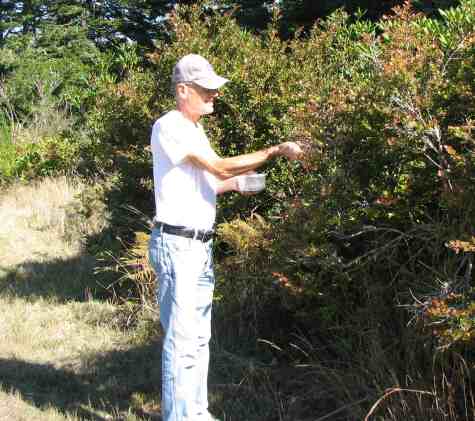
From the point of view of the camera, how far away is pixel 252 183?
4.07m

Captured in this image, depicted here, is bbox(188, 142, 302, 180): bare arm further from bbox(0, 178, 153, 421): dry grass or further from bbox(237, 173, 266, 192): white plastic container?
bbox(0, 178, 153, 421): dry grass

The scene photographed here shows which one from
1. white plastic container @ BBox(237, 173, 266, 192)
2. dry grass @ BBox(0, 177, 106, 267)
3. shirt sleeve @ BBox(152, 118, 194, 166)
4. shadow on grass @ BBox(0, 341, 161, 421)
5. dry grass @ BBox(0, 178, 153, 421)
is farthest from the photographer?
dry grass @ BBox(0, 177, 106, 267)

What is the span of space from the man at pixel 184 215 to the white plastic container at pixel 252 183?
81 mm

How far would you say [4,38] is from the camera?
24.1 m

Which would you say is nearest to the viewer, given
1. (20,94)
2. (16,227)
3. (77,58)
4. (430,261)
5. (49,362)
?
(430,261)

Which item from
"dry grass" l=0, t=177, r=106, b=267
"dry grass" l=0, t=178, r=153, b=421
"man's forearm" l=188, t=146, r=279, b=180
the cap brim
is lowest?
"dry grass" l=0, t=177, r=106, b=267

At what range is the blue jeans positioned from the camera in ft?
13.0

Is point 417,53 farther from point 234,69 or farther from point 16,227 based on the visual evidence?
point 16,227

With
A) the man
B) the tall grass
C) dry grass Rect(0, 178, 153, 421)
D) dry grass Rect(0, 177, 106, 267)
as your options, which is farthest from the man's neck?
the tall grass

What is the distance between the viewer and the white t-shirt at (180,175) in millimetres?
3863

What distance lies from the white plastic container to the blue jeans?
15.8 inches

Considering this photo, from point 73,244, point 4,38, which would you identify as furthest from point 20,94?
point 73,244

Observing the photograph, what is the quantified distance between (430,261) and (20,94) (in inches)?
622

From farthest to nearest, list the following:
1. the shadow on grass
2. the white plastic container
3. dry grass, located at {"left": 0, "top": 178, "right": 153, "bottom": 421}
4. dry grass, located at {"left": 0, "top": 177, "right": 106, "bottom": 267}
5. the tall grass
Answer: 1. the tall grass
2. dry grass, located at {"left": 0, "top": 177, "right": 106, "bottom": 267}
3. dry grass, located at {"left": 0, "top": 178, "right": 153, "bottom": 421}
4. the shadow on grass
5. the white plastic container
